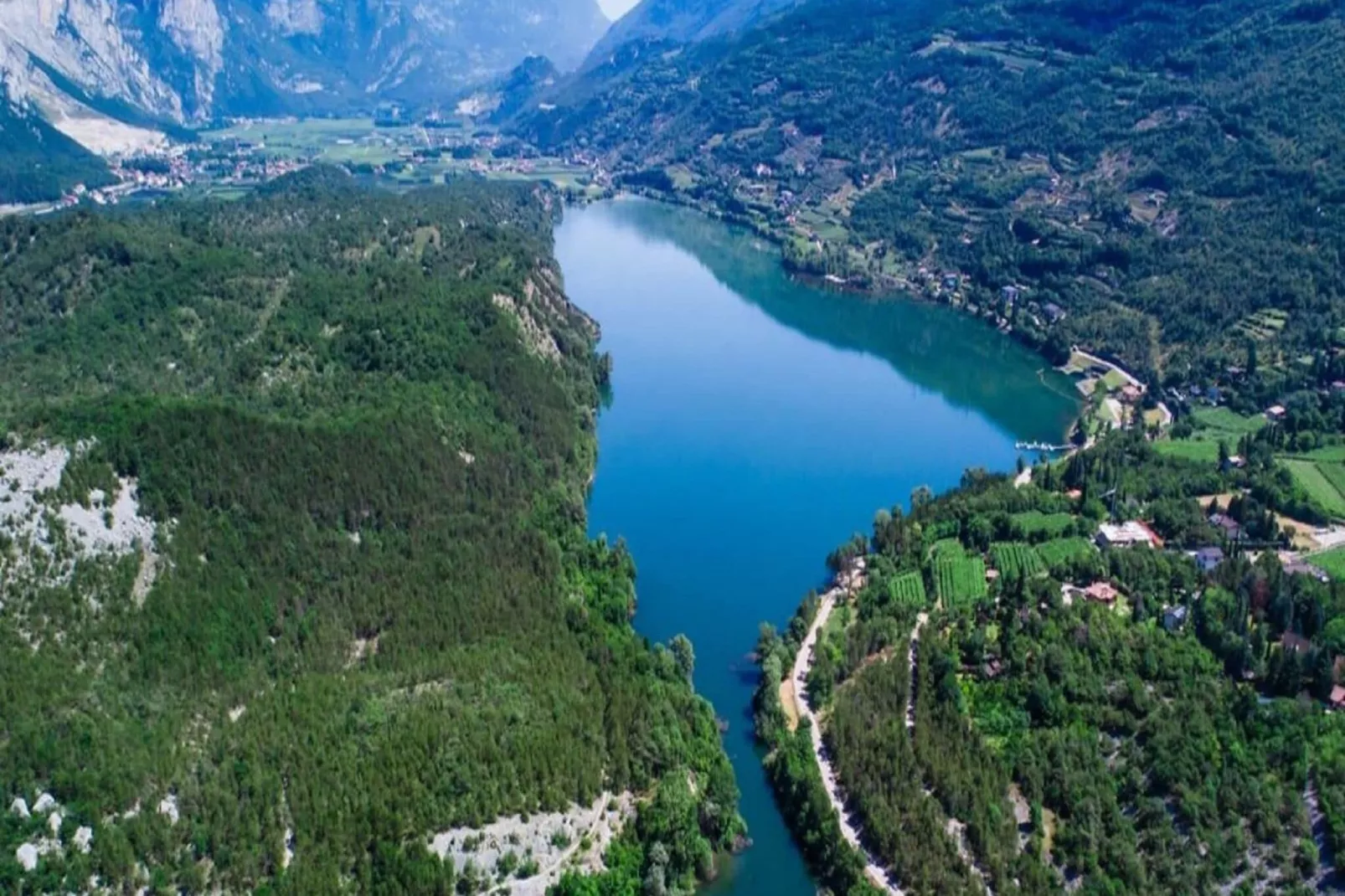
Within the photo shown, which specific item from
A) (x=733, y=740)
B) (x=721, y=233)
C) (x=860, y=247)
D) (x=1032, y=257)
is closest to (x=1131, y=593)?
(x=733, y=740)

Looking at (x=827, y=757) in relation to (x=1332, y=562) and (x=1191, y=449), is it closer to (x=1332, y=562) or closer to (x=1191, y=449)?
(x=1332, y=562)

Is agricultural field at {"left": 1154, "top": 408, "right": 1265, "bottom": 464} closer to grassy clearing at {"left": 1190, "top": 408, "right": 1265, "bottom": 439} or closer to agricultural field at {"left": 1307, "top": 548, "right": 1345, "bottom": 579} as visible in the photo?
grassy clearing at {"left": 1190, "top": 408, "right": 1265, "bottom": 439}

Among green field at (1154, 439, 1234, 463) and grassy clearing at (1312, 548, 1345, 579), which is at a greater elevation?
green field at (1154, 439, 1234, 463)

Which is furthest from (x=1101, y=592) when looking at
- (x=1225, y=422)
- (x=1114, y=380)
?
(x=1114, y=380)

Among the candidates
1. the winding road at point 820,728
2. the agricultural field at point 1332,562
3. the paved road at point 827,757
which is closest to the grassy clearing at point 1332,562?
the agricultural field at point 1332,562

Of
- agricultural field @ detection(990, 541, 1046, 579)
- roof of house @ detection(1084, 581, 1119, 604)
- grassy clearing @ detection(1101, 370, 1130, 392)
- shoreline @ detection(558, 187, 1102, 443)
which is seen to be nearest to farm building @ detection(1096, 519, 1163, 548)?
agricultural field @ detection(990, 541, 1046, 579)

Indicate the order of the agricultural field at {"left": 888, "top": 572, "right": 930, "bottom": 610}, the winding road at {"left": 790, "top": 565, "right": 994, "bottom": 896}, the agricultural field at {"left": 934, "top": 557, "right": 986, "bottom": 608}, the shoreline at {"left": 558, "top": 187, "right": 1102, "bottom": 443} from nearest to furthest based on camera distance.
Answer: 1. the winding road at {"left": 790, "top": 565, "right": 994, "bottom": 896}
2. the agricultural field at {"left": 888, "top": 572, "right": 930, "bottom": 610}
3. the agricultural field at {"left": 934, "top": 557, "right": 986, "bottom": 608}
4. the shoreline at {"left": 558, "top": 187, "right": 1102, "bottom": 443}
